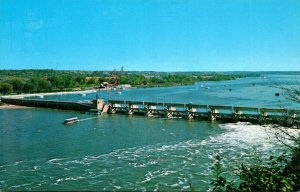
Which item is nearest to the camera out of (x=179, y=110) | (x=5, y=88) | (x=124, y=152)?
(x=124, y=152)

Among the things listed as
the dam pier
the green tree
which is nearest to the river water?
the dam pier

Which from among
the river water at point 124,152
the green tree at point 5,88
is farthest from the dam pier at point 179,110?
the green tree at point 5,88

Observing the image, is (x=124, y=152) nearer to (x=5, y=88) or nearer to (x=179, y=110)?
(x=179, y=110)

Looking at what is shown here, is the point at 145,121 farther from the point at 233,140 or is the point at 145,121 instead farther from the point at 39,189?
the point at 39,189

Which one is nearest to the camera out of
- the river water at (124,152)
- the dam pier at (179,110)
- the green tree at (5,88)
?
the river water at (124,152)

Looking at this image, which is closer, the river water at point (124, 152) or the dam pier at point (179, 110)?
the river water at point (124, 152)

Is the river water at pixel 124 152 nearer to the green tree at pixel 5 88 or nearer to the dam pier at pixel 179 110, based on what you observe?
the dam pier at pixel 179 110

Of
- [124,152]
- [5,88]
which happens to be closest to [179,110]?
[124,152]

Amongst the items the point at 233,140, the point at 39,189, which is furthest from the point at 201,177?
the point at 233,140
